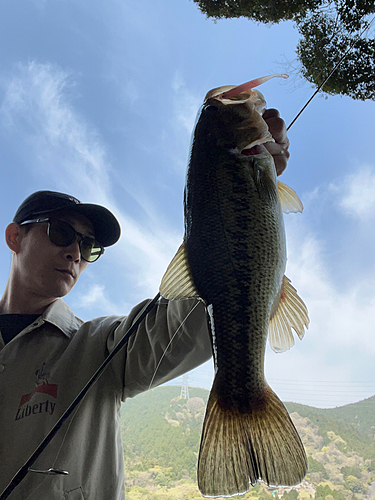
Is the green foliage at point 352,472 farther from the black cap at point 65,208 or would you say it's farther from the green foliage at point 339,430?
the black cap at point 65,208

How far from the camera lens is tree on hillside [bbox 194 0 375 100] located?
2336 millimetres

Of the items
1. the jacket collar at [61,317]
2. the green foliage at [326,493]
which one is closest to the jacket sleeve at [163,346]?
the jacket collar at [61,317]

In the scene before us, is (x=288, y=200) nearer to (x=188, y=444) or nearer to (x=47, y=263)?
(x=47, y=263)

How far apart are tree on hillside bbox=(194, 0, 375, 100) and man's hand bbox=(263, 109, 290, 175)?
1814mm

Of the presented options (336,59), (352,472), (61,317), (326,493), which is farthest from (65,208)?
(352,472)

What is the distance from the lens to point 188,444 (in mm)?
2457

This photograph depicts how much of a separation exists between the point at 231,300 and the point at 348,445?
347 centimetres

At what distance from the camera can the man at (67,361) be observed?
34.9 inches

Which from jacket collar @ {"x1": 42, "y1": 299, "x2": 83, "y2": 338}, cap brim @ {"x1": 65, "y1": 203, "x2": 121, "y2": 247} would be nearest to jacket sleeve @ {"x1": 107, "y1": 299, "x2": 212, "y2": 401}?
jacket collar @ {"x1": 42, "y1": 299, "x2": 83, "y2": 338}

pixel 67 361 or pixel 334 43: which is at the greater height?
pixel 334 43

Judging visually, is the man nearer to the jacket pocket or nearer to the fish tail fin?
the jacket pocket

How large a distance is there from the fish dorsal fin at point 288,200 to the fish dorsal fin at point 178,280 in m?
0.29

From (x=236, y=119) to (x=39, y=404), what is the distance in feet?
3.44

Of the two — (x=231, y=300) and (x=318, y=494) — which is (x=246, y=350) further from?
(x=318, y=494)
